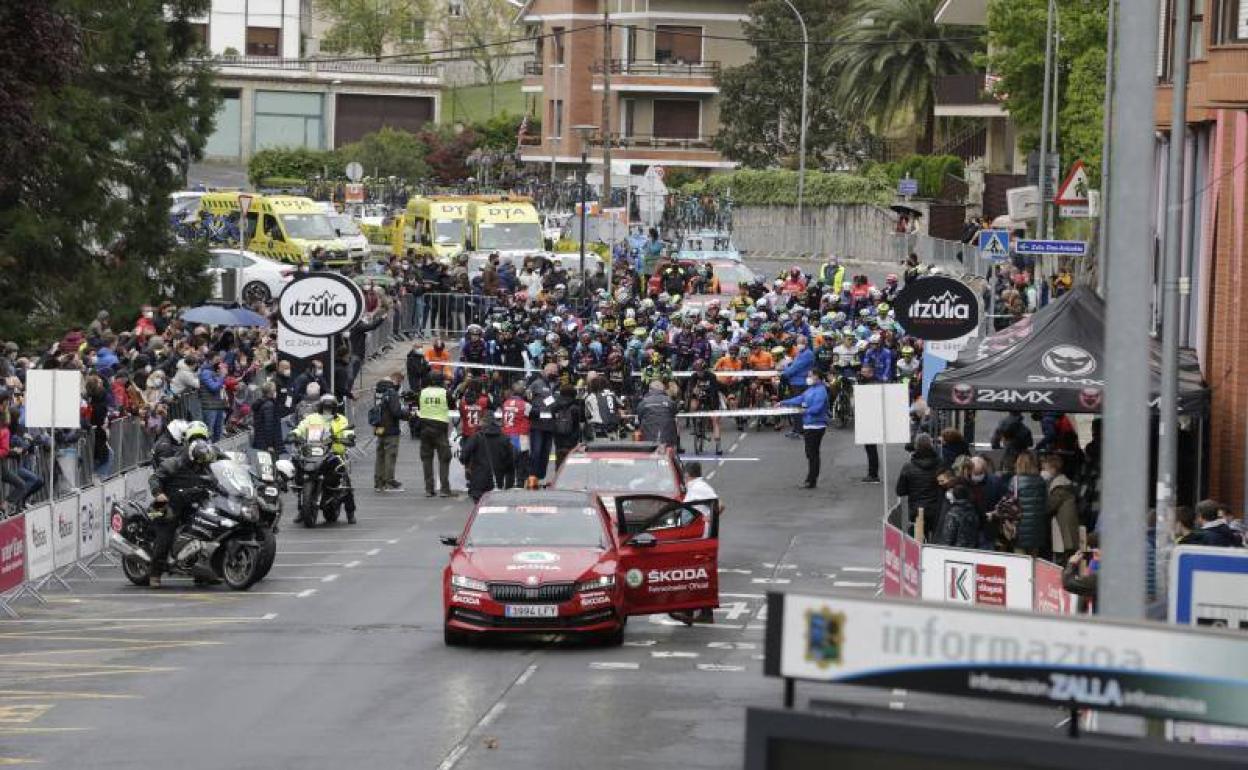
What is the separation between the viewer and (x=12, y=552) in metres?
24.3

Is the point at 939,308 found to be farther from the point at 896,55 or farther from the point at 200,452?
the point at 896,55

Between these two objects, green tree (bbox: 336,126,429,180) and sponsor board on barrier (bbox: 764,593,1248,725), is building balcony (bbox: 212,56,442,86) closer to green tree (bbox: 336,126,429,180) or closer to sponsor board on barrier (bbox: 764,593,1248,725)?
green tree (bbox: 336,126,429,180)

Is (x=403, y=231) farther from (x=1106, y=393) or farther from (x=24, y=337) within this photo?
(x=1106, y=393)

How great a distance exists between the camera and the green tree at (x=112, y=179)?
45219mm

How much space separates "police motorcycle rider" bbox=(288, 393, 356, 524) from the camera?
30812 mm

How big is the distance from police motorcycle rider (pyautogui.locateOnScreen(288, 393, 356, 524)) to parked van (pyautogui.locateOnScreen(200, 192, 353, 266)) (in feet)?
97.9

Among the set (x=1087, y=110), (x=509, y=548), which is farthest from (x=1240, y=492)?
(x=1087, y=110)

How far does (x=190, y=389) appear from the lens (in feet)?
115

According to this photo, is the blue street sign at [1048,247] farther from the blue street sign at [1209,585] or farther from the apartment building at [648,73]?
the apartment building at [648,73]

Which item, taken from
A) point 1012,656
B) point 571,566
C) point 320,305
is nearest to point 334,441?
point 320,305

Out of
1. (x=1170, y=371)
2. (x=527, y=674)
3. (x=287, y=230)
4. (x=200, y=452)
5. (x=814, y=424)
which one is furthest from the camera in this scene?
(x=287, y=230)

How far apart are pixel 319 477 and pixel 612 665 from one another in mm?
11094

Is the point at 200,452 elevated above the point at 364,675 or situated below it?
above

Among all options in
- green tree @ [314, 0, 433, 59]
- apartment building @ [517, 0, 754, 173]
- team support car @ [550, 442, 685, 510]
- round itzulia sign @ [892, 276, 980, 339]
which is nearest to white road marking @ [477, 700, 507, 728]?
team support car @ [550, 442, 685, 510]
